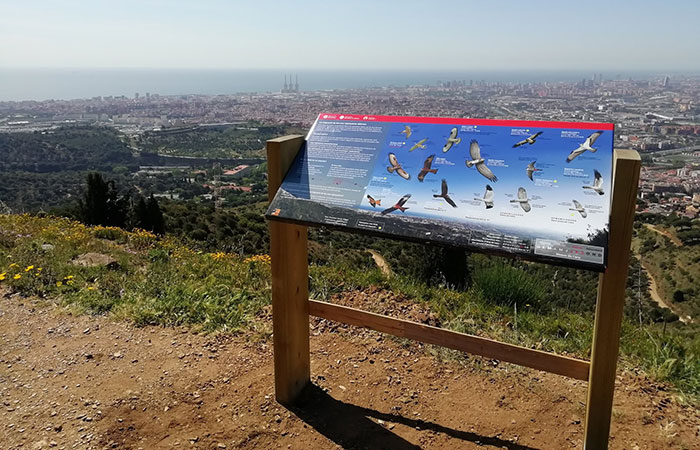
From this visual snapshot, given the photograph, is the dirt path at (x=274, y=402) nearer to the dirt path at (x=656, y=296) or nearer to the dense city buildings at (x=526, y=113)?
the dense city buildings at (x=526, y=113)

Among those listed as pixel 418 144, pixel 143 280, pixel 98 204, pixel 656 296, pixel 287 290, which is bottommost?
pixel 656 296

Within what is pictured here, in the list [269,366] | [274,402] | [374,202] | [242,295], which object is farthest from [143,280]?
[374,202]

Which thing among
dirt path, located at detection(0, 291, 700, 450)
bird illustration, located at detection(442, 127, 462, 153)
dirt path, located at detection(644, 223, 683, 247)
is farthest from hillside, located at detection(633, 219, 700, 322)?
bird illustration, located at detection(442, 127, 462, 153)

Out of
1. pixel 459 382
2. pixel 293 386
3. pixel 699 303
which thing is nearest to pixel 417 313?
pixel 459 382

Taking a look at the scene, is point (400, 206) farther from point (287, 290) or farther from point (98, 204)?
point (98, 204)

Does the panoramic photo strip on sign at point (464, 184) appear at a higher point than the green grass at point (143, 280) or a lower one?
higher

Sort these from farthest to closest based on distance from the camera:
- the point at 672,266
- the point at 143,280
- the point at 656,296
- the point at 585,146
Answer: the point at 672,266
the point at 656,296
the point at 143,280
the point at 585,146

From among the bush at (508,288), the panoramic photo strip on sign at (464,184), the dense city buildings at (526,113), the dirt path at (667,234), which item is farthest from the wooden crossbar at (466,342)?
the dirt path at (667,234)

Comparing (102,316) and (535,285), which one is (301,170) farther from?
(535,285)
